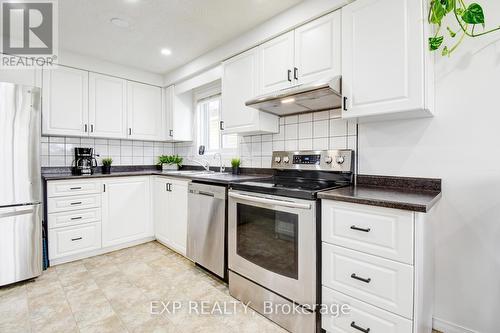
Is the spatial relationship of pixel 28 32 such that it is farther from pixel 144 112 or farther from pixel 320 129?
pixel 320 129

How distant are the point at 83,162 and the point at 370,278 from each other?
10.6ft

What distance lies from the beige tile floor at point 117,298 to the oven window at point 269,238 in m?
0.40

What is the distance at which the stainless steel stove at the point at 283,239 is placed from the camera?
1479 millimetres

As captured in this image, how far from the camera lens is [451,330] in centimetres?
151

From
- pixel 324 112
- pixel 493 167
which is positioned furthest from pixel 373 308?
pixel 324 112

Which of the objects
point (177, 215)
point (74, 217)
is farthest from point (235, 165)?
point (74, 217)

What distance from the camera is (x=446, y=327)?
1531mm

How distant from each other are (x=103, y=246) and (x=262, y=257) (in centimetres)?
213

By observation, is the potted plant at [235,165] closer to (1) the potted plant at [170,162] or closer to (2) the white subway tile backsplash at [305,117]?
(2) the white subway tile backsplash at [305,117]

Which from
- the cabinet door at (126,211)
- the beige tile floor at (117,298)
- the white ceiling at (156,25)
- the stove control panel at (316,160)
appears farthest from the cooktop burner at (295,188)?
the cabinet door at (126,211)

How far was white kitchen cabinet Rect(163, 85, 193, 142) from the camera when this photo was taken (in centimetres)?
357

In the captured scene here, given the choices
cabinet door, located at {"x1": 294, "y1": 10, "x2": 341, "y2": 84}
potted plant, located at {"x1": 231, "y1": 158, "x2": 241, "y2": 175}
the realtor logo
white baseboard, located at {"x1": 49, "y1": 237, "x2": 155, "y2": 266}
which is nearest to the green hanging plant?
cabinet door, located at {"x1": 294, "y1": 10, "x2": 341, "y2": 84}

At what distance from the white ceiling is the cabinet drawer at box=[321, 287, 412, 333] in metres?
2.15

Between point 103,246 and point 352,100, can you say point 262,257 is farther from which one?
point 103,246
